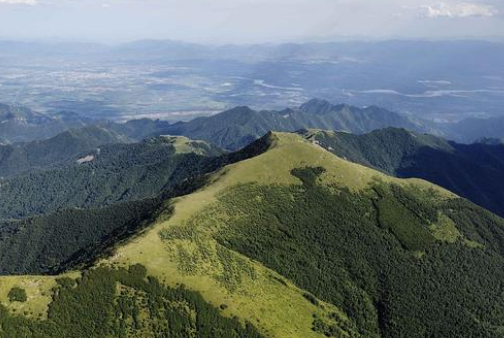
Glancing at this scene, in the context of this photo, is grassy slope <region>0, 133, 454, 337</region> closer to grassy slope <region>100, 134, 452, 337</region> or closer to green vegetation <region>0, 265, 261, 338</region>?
grassy slope <region>100, 134, 452, 337</region>

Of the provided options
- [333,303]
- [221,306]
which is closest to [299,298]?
[333,303]

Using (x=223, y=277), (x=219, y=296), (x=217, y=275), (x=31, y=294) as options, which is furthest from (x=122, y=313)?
(x=223, y=277)

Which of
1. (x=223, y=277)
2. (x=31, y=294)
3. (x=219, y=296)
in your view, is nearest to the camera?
(x=31, y=294)

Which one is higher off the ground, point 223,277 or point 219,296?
point 223,277

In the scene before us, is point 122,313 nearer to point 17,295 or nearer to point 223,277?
point 17,295

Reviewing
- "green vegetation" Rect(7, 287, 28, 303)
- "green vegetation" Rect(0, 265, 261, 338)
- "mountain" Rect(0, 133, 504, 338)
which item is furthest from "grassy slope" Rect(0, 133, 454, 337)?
"green vegetation" Rect(0, 265, 261, 338)

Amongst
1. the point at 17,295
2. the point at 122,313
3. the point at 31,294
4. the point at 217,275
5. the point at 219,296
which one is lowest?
the point at 219,296
